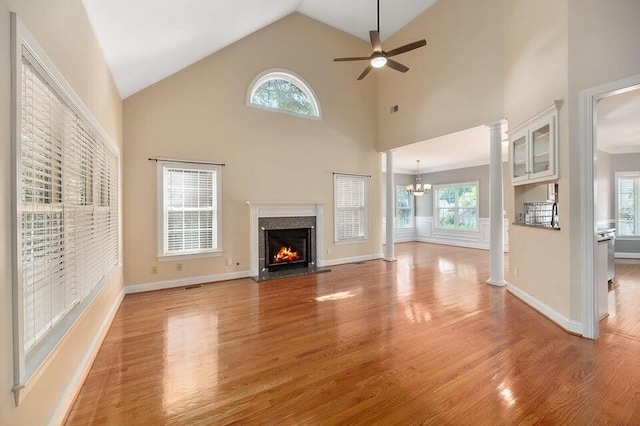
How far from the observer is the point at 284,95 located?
5.86m

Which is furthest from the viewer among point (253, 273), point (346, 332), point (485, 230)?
point (485, 230)

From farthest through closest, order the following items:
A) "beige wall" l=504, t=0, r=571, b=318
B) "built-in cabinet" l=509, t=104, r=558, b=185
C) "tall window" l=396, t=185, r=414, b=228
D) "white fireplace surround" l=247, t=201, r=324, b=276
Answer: "tall window" l=396, t=185, r=414, b=228 < "white fireplace surround" l=247, t=201, r=324, b=276 < "built-in cabinet" l=509, t=104, r=558, b=185 < "beige wall" l=504, t=0, r=571, b=318

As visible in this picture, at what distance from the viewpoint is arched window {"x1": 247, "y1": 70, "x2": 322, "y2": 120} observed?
5508mm

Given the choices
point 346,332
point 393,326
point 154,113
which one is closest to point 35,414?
point 346,332

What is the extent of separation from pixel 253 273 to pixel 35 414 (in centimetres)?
389

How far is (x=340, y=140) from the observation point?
646 cm

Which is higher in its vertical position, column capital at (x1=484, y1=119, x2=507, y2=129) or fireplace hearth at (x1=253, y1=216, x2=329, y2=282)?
column capital at (x1=484, y1=119, x2=507, y2=129)

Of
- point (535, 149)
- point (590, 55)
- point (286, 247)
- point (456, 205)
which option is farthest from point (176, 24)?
point (456, 205)

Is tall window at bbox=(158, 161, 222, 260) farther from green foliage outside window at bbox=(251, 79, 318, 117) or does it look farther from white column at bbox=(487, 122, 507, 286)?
white column at bbox=(487, 122, 507, 286)

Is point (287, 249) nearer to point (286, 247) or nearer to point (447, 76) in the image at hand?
point (286, 247)

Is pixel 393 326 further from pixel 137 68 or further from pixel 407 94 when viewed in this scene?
pixel 407 94

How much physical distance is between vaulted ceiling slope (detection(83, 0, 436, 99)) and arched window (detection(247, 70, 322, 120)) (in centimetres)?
93

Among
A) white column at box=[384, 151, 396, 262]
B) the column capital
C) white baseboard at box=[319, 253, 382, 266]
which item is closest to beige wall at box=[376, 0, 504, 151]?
the column capital

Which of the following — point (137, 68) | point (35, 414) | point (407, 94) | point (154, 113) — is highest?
point (407, 94)
